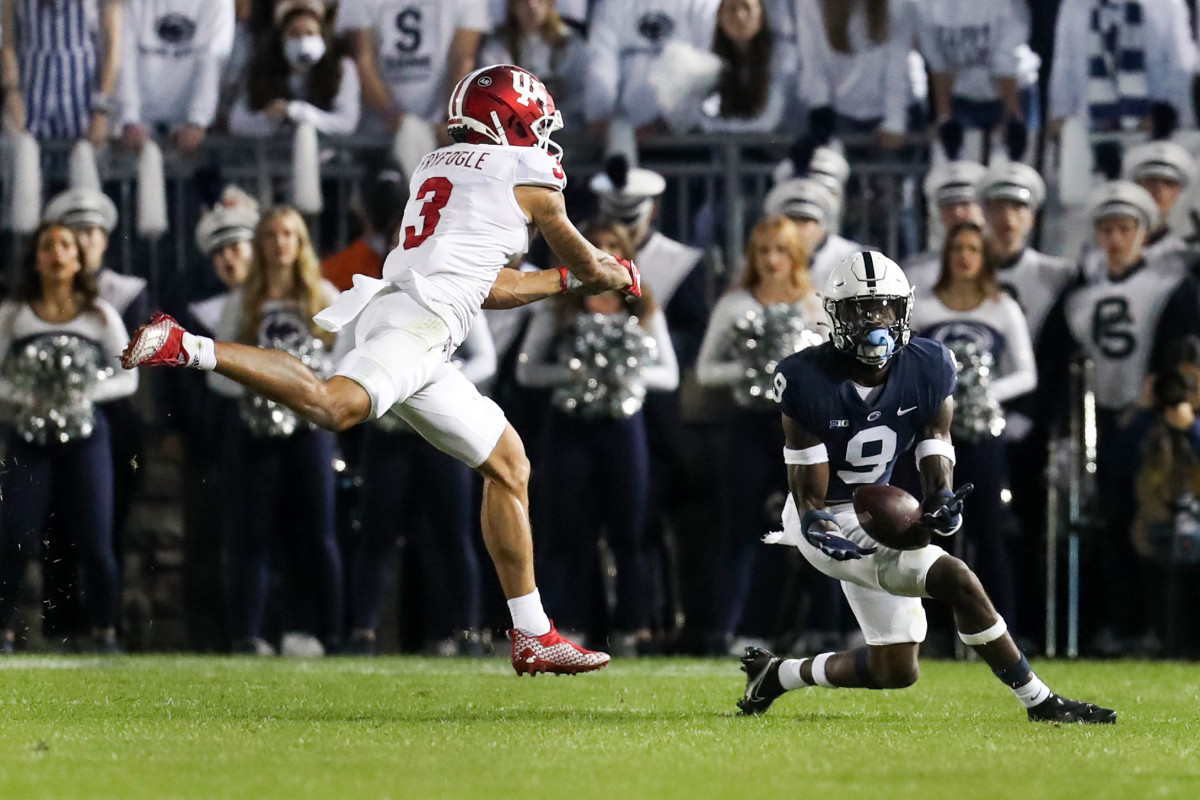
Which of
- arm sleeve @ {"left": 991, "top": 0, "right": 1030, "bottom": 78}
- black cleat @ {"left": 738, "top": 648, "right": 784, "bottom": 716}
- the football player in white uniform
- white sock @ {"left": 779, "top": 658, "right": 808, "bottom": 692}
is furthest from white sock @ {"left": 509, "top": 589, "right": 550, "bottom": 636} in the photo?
arm sleeve @ {"left": 991, "top": 0, "right": 1030, "bottom": 78}

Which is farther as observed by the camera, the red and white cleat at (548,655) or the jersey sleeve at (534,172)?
the jersey sleeve at (534,172)

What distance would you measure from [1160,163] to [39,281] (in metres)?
5.57

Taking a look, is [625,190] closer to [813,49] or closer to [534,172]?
[813,49]

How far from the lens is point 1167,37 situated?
1110 centimetres

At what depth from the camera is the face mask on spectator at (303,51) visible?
11.1 m

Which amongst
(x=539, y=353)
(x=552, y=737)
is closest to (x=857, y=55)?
(x=539, y=353)

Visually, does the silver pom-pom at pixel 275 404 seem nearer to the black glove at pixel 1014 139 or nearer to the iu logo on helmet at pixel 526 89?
the iu logo on helmet at pixel 526 89

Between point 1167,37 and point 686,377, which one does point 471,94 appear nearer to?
point 686,377

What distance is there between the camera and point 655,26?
11.2m

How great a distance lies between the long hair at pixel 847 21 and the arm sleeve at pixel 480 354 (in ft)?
8.82

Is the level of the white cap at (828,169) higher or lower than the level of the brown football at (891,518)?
higher

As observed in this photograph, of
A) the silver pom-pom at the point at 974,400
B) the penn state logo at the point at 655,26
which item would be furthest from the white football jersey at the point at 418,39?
the silver pom-pom at the point at 974,400

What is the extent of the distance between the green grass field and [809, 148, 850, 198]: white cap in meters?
2.76

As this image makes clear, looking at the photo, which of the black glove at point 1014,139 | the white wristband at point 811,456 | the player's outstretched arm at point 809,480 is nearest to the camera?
the player's outstretched arm at point 809,480
